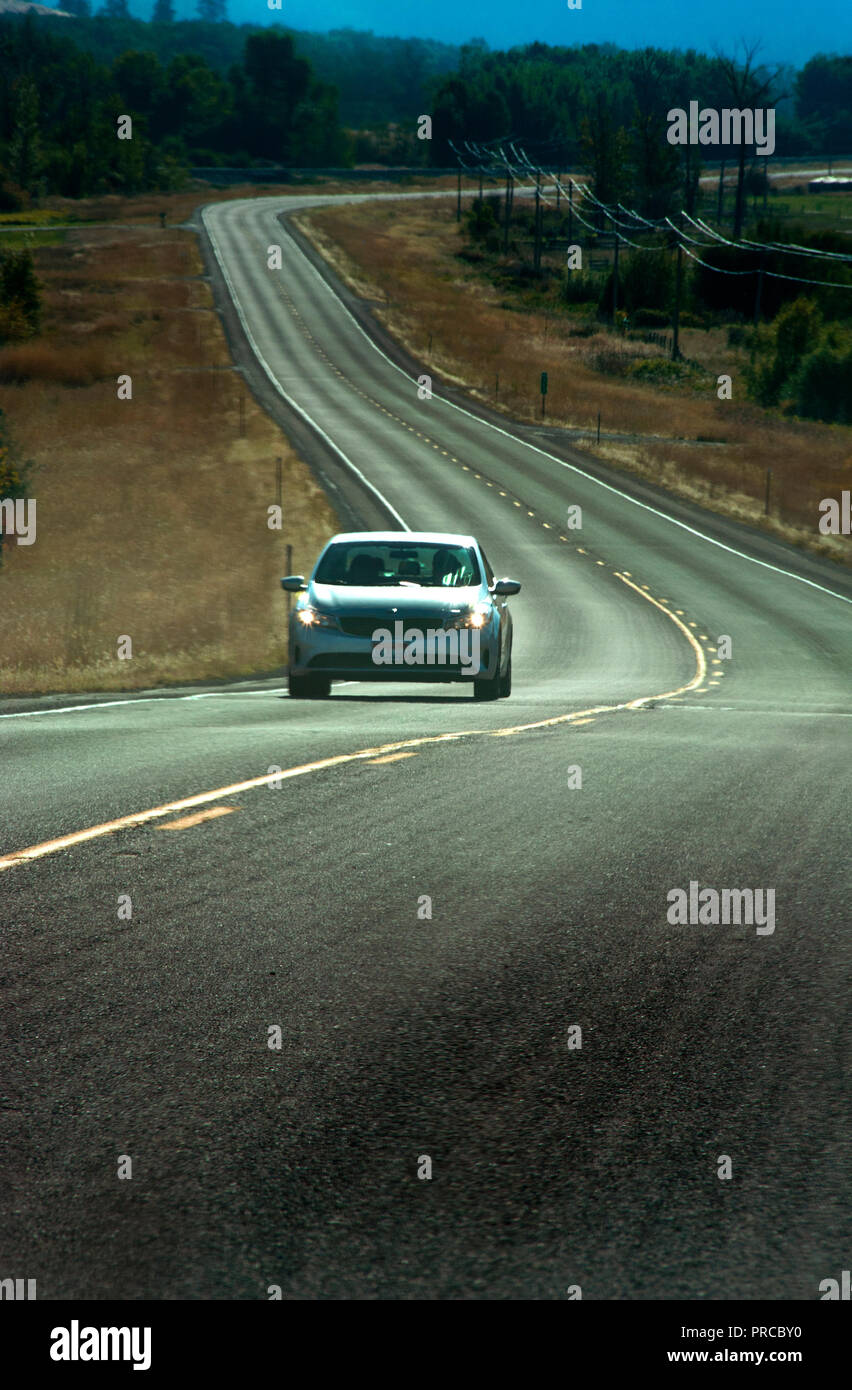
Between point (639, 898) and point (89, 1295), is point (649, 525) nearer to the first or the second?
point (639, 898)

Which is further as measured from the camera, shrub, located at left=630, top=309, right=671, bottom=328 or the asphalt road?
shrub, located at left=630, top=309, right=671, bottom=328

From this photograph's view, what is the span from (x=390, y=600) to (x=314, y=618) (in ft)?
2.80

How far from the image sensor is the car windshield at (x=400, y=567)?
16859 millimetres

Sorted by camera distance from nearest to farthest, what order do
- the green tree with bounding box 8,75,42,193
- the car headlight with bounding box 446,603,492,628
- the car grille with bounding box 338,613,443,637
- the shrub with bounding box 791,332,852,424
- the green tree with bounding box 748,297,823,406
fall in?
1. the car grille with bounding box 338,613,443,637
2. the car headlight with bounding box 446,603,492,628
3. the shrub with bounding box 791,332,852,424
4. the green tree with bounding box 748,297,823,406
5. the green tree with bounding box 8,75,42,193

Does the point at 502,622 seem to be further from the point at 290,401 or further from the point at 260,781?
the point at 290,401

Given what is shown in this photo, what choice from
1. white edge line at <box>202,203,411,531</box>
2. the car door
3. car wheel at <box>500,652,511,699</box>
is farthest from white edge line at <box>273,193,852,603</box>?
the car door

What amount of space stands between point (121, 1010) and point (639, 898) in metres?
2.85

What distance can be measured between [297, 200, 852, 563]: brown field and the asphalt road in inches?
1506

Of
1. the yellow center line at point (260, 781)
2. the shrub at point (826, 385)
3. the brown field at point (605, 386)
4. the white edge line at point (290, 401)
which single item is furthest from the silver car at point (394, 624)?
the shrub at point (826, 385)

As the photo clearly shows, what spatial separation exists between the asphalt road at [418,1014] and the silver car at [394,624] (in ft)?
8.92

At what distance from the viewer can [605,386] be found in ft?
255

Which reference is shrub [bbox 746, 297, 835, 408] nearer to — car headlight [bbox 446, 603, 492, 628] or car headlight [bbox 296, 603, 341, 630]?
car headlight [bbox 446, 603, 492, 628]

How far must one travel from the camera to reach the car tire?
55.1 feet

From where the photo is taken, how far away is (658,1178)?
4004mm
